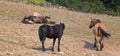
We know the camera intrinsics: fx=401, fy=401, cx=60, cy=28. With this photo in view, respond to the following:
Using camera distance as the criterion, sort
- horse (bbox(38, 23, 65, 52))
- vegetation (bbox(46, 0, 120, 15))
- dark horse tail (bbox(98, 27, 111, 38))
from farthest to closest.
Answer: vegetation (bbox(46, 0, 120, 15))
dark horse tail (bbox(98, 27, 111, 38))
horse (bbox(38, 23, 65, 52))

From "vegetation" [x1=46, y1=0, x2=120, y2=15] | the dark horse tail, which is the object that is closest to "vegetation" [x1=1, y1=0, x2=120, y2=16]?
"vegetation" [x1=46, y1=0, x2=120, y2=15]

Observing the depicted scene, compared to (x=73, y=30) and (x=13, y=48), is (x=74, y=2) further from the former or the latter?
(x=13, y=48)

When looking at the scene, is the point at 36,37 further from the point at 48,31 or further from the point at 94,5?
the point at 94,5

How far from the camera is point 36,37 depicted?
15.9 m

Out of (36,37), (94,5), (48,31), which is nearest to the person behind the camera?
(48,31)

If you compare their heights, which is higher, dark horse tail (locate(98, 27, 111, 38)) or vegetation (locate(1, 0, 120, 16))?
dark horse tail (locate(98, 27, 111, 38))

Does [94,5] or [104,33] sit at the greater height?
[104,33]

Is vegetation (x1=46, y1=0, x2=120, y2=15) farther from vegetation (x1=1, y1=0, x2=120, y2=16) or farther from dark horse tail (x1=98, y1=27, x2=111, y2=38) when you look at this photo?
dark horse tail (x1=98, y1=27, x2=111, y2=38)

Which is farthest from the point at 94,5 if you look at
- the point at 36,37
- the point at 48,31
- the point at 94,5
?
the point at 48,31

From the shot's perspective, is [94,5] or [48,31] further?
[94,5]

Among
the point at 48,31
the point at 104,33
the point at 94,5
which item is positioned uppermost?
the point at 48,31

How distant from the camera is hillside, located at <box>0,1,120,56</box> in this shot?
13133 mm

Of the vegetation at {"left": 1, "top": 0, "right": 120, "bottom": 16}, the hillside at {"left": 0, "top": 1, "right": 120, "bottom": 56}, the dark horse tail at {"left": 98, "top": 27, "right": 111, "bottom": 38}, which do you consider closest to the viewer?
the hillside at {"left": 0, "top": 1, "right": 120, "bottom": 56}

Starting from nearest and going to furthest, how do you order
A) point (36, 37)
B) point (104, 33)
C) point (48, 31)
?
1. point (48, 31)
2. point (104, 33)
3. point (36, 37)
